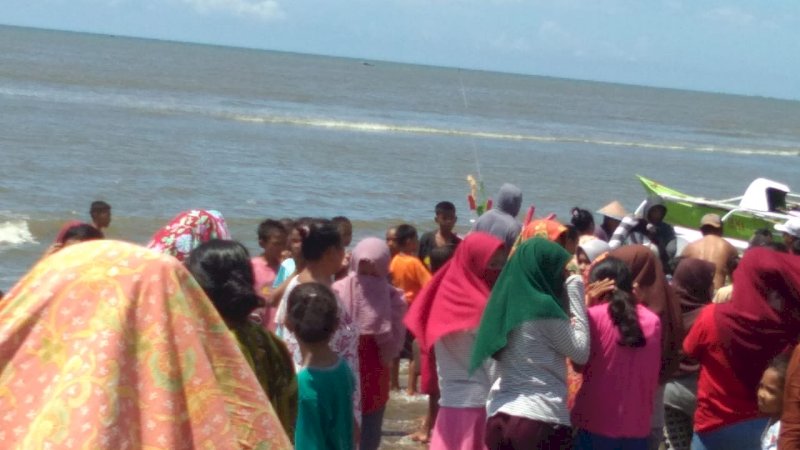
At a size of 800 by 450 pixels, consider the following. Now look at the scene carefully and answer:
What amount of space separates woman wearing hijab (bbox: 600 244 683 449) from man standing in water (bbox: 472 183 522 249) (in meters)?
1.17

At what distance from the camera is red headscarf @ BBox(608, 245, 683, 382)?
18.5ft

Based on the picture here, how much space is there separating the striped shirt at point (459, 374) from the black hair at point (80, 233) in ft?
4.95

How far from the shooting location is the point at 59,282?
7.59ft

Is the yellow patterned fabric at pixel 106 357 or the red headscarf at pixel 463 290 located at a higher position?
the yellow patterned fabric at pixel 106 357

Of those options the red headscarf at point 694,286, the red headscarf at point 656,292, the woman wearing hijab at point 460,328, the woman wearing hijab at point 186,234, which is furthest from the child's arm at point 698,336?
the woman wearing hijab at point 186,234

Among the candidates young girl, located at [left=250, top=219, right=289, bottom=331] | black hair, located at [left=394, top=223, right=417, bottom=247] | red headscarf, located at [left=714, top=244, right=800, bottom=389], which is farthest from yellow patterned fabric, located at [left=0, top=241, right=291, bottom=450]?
black hair, located at [left=394, top=223, right=417, bottom=247]

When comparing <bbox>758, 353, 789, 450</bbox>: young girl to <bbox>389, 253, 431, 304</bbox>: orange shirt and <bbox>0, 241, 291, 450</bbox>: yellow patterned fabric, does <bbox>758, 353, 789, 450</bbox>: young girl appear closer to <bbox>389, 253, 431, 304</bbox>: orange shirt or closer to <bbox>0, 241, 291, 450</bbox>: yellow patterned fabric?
<bbox>0, 241, 291, 450</bbox>: yellow patterned fabric

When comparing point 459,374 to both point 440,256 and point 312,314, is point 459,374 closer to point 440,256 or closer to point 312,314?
point 312,314

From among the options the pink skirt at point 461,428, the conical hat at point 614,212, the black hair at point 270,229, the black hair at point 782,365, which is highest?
the black hair at point 270,229

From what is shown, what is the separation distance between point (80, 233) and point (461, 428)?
1792mm

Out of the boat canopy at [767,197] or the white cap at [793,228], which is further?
the boat canopy at [767,197]

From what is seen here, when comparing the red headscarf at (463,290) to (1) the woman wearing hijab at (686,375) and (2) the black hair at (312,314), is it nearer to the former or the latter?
(2) the black hair at (312,314)

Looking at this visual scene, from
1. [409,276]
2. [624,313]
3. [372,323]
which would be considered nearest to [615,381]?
[624,313]

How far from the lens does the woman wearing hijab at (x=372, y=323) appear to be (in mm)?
6438
